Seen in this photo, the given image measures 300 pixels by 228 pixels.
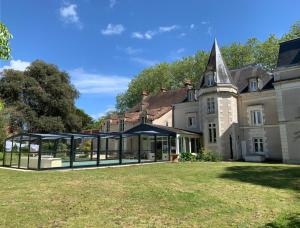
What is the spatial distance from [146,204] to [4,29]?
16.8 ft

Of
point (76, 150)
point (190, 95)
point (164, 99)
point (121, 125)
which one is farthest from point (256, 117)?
point (76, 150)

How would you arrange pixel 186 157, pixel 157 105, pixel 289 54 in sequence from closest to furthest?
1. pixel 289 54
2. pixel 186 157
3. pixel 157 105

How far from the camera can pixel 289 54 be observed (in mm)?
20703

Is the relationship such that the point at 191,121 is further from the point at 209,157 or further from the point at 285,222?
the point at 285,222

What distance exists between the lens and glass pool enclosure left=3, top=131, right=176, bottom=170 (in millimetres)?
16141

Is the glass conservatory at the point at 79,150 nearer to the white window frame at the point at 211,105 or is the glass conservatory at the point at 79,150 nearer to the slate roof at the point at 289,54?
the white window frame at the point at 211,105

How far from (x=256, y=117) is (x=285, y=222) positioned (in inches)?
774

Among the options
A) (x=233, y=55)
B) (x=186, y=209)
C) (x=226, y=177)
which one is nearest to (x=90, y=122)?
(x=233, y=55)

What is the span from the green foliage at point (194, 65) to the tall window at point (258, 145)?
38.8 feet

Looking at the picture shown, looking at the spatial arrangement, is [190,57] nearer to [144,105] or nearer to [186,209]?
[144,105]

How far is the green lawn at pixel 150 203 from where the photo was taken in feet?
18.9

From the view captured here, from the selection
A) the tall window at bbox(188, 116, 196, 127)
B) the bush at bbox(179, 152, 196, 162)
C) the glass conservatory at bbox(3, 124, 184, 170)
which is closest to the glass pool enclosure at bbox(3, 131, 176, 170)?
the glass conservatory at bbox(3, 124, 184, 170)

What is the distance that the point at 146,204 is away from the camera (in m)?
7.07

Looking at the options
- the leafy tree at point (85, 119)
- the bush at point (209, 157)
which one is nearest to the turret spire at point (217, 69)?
the bush at point (209, 157)
